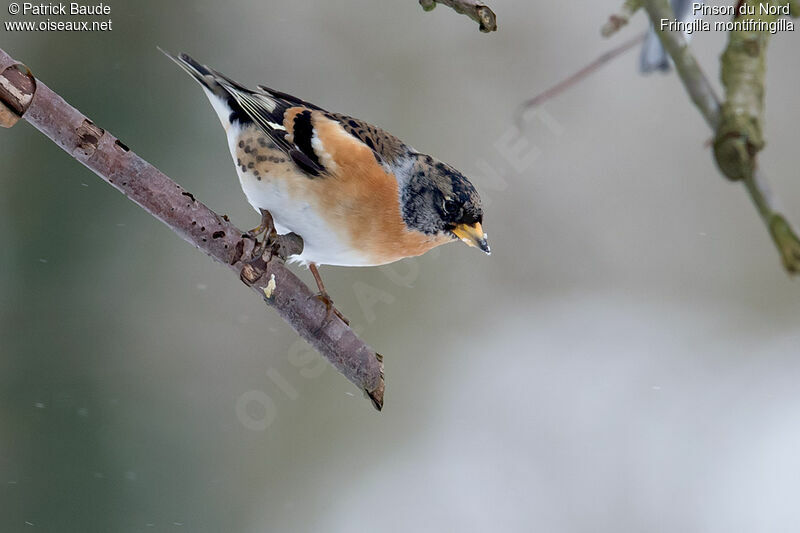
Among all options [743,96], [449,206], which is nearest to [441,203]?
[449,206]

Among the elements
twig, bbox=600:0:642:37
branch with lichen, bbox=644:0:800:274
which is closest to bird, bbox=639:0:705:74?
twig, bbox=600:0:642:37

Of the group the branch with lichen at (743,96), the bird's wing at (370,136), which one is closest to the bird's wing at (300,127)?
the bird's wing at (370,136)

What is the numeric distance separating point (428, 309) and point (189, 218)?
9.23 ft

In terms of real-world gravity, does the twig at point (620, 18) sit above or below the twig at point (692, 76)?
above

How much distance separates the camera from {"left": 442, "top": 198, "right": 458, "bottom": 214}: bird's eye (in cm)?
173

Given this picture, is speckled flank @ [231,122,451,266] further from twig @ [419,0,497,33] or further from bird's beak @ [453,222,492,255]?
twig @ [419,0,497,33]

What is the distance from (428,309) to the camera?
403 cm

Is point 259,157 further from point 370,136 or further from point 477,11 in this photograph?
point 477,11

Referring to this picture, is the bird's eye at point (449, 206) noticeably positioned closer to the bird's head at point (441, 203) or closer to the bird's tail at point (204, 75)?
the bird's head at point (441, 203)

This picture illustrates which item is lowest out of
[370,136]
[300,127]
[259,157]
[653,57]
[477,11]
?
[259,157]

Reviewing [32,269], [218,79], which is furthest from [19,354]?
[218,79]

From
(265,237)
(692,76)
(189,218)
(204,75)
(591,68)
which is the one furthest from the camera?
(204,75)

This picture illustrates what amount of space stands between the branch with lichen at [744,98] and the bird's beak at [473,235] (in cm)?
85

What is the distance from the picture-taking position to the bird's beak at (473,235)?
162cm
